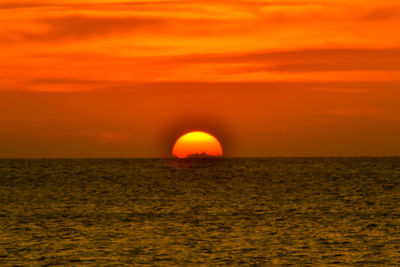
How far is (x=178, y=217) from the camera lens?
194ft

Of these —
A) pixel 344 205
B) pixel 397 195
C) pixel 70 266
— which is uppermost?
pixel 397 195

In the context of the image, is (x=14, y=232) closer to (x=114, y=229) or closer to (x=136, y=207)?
(x=114, y=229)

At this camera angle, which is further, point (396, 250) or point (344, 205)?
point (344, 205)

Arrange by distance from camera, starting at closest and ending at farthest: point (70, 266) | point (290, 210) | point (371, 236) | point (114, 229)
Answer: point (70, 266) < point (371, 236) < point (114, 229) < point (290, 210)

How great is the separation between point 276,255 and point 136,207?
107 ft

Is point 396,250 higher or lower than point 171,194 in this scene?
lower

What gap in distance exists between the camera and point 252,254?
4012cm

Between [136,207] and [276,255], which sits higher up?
[136,207]

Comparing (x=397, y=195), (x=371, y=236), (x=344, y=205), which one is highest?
(x=397, y=195)

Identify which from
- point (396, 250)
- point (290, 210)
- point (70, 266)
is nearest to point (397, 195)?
point (290, 210)

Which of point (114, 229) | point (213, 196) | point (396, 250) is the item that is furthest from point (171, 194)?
point (396, 250)

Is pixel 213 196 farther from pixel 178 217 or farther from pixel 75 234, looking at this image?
pixel 75 234

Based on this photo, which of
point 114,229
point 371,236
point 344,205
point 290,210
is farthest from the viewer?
point 344,205

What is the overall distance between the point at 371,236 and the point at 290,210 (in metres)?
19.4
